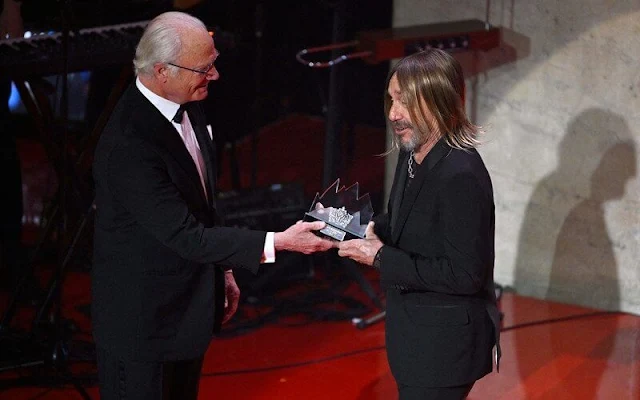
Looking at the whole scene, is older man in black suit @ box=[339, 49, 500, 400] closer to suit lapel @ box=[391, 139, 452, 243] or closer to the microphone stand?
suit lapel @ box=[391, 139, 452, 243]

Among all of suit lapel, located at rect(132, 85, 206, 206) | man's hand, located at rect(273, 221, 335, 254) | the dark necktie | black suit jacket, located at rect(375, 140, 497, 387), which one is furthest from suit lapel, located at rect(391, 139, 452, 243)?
the dark necktie

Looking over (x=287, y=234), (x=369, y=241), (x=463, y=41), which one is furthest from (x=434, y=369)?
(x=463, y=41)

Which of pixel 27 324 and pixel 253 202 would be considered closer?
pixel 27 324

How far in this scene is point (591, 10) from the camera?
5727 millimetres

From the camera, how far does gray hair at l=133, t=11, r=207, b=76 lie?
120 inches

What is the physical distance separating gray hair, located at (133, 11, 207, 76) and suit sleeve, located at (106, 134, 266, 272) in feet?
0.89

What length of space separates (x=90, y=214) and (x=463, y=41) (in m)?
2.37

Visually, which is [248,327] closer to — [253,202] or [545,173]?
[253,202]

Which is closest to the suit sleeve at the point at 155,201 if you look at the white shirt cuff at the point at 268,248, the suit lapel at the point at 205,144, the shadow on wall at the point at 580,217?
the white shirt cuff at the point at 268,248

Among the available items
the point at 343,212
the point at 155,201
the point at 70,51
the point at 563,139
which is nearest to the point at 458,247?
the point at 343,212

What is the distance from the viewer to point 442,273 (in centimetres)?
285

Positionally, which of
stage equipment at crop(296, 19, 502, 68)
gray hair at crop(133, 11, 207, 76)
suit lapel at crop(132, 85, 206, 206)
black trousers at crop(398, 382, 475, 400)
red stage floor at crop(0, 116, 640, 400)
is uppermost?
gray hair at crop(133, 11, 207, 76)

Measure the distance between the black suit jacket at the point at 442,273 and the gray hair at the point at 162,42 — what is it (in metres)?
0.88

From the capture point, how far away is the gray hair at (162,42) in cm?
305
